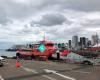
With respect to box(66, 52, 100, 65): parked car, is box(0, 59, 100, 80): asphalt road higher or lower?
lower

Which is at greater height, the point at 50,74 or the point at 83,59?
the point at 83,59

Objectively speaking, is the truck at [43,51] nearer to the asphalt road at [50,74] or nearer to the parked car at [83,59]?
the parked car at [83,59]

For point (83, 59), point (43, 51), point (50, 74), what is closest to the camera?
point (50, 74)

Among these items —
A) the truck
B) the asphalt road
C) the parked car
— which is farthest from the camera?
the truck

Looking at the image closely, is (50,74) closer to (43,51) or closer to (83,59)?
(83,59)

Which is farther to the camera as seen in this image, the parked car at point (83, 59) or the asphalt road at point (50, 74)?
the parked car at point (83, 59)

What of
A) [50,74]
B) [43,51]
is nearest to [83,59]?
[43,51]

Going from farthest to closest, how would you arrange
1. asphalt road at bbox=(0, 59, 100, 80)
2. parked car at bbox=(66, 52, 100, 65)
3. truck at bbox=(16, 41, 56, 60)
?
1. truck at bbox=(16, 41, 56, 60)
2. parked car at bbox=(66, 52, 100, 65)
3. asphalt road at bbox=(0, 59, 100, 80)

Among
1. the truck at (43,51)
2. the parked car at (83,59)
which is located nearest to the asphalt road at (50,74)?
the parked car at (83,59)

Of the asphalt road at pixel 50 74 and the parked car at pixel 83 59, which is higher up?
the parked car at pixel 83 59

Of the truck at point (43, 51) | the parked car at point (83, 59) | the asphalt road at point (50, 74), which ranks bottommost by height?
the asphalt road at point (50, 74)

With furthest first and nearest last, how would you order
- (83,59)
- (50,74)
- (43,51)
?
(43,51)
(83,59)
(50,74)

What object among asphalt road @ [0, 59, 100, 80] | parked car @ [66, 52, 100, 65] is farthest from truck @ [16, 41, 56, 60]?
asphalt road @ [0, 59, 100, 80]

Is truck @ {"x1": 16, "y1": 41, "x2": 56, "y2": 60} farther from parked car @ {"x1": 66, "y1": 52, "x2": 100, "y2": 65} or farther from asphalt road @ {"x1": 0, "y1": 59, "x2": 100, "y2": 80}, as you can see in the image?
asphalt road @ {"x1": 0, "y1": 59, "x2": 100, "y2": 80}
